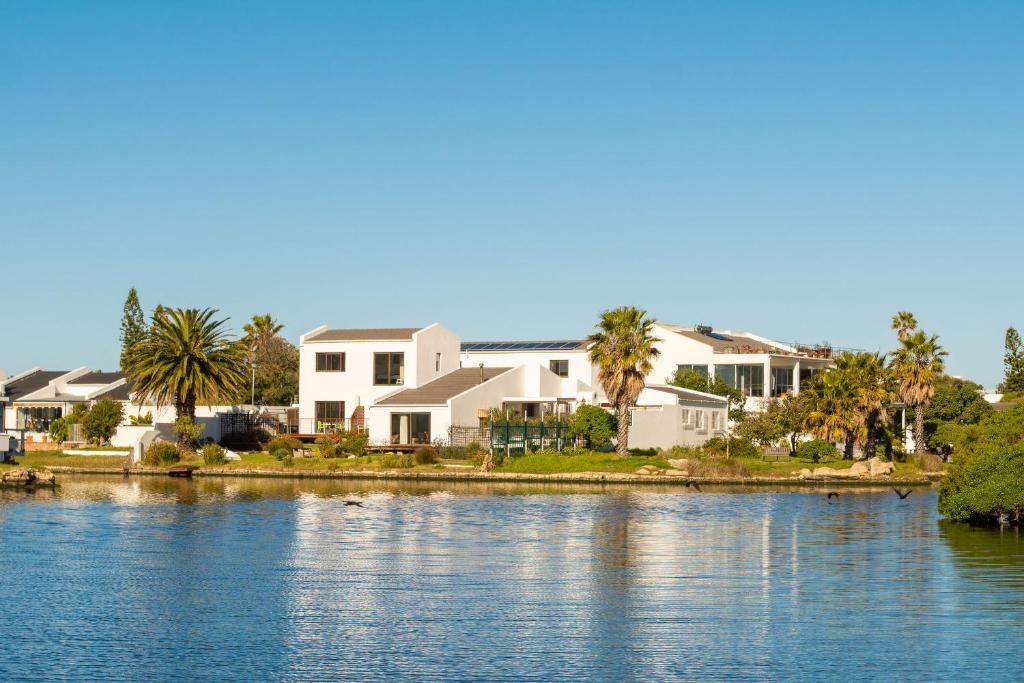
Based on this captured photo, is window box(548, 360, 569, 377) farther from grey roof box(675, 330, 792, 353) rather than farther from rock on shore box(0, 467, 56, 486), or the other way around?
rock on shore box(0, 467, 56, 486)

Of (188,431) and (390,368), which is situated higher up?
(390,368)

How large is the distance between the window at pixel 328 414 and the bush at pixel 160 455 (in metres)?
12.8

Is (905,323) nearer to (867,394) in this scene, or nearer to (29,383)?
(867,394)

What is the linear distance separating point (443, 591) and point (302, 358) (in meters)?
61.3

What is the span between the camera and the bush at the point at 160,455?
76.5 meters

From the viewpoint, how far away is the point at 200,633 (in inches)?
1049

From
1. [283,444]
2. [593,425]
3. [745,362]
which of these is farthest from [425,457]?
[745,362]

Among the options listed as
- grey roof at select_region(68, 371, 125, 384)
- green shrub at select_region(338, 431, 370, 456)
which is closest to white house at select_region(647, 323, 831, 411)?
green shrub at select_region(338, 431, 370, 456)

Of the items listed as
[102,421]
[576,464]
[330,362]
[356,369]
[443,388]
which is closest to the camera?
[576,464]

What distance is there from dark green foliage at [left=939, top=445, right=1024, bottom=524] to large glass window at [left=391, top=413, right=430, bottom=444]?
3833 cm

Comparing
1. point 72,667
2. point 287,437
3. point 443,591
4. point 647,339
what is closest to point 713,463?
point 647,339

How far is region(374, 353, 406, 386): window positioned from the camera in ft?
292

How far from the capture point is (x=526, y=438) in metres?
77.2

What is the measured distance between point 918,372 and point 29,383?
224 feet
